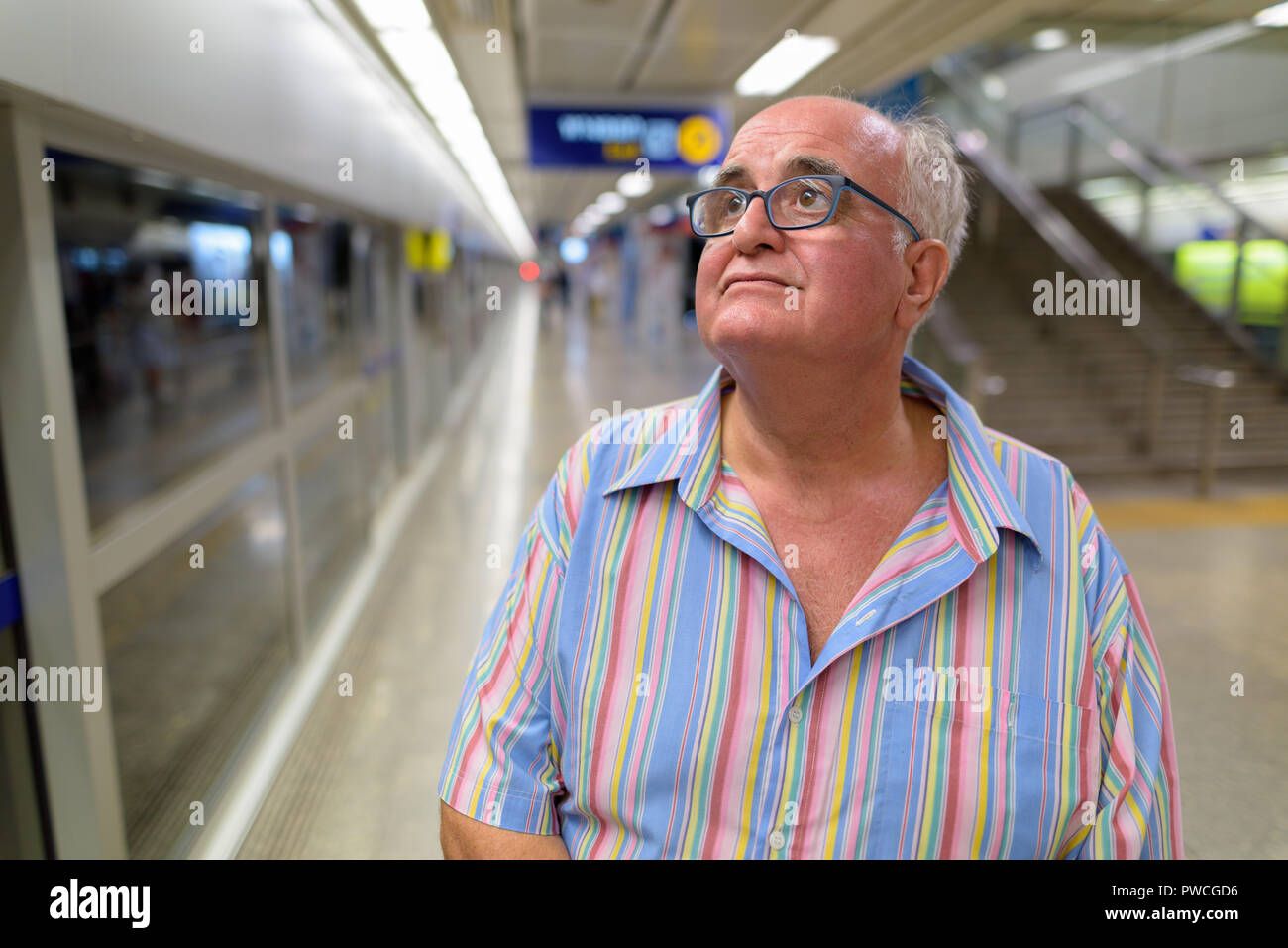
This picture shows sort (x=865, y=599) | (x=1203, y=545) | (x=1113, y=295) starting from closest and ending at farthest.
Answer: (x=865, y=599) < (x=1203, y=545) < (x=1113, y=295)

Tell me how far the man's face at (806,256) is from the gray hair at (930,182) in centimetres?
3

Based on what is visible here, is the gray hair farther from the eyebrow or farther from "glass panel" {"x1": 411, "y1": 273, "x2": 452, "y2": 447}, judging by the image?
"glass panel" {"x1": 411, "y1": 273, "x2": 452, "y2": 447}

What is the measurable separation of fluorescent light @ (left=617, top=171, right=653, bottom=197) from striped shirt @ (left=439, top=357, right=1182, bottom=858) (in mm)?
11203

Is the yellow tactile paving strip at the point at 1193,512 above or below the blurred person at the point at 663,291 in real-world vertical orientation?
below

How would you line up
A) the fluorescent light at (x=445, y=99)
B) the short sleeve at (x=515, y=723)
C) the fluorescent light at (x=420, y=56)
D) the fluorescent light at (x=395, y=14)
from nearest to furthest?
the short sleeve at (x=515, y=723) → the fluorescent light at (x=395, y=14) → the fluorescent light at (x=420, y=56) → the fluorescent light at (x=445, y=99)

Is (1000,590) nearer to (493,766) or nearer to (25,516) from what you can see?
(493,766)

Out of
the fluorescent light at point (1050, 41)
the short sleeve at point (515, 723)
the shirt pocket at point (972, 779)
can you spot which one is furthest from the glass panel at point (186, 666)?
the fluorescent light at point (1050, 41)

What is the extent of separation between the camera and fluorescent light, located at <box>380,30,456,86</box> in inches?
159

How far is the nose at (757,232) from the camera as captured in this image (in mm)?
1037

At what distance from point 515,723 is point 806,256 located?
2.24ft

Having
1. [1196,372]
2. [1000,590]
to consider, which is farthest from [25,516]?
[1196,372]

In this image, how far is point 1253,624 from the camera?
4.22 m

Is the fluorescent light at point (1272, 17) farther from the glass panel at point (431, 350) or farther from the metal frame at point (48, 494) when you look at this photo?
the glass panel at point (431, 350)
